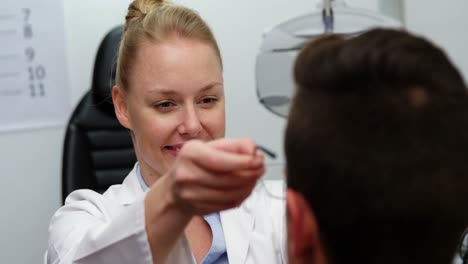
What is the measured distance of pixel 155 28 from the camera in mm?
1329

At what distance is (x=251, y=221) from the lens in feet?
4.50

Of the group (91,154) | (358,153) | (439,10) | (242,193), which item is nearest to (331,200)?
(358,153)

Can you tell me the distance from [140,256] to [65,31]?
1.48 metres

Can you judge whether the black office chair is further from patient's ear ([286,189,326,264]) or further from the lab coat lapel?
patient's ear ([286,189,326,264])

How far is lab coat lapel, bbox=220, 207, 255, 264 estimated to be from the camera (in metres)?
1.27

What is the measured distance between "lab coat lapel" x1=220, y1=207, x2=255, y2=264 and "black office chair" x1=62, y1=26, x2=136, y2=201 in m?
0.79

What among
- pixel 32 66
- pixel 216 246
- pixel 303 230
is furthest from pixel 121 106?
pixel 32 66

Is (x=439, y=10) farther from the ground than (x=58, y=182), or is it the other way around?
(x=439, y=10)

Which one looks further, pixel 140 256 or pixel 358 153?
pixel 140 256

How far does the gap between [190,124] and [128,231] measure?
0.35m

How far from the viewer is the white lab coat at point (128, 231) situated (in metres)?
0.95

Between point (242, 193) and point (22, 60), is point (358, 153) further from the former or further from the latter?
point (22, 60)

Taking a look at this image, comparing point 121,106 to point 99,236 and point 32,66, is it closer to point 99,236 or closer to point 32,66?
point 99,236

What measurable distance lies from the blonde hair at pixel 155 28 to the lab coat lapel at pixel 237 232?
0.33m
